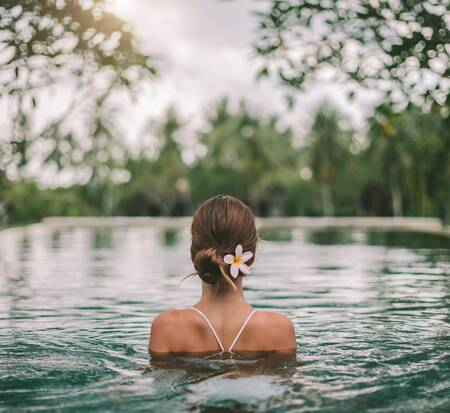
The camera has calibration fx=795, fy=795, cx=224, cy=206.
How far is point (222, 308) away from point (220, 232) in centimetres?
56

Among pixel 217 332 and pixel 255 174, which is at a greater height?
pixel 255 174

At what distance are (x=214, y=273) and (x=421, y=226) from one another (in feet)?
105

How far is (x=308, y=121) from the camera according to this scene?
65062 millimetres

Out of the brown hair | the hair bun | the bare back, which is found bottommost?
the bare back

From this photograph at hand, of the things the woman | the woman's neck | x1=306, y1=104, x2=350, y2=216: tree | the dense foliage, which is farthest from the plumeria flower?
x1=306, y1=104, x2=350, y2=216: tree

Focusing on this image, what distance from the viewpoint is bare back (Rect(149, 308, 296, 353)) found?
476cm

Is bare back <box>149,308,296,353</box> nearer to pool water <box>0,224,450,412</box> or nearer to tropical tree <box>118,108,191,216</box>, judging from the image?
pool water <box>0,224,450,412</box>

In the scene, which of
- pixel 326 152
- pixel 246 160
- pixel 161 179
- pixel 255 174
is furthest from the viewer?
pixel 161 179

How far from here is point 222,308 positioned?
186 inches

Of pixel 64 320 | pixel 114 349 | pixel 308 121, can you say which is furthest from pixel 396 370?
pixel 308 121

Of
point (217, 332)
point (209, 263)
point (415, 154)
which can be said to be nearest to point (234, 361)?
point (217, 332)

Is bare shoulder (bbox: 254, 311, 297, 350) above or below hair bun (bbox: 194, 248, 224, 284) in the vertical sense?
below

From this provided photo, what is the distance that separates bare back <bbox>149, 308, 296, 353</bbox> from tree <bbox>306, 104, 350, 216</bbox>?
5398 cm

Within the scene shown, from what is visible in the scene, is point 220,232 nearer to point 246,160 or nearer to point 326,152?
point 326,152
